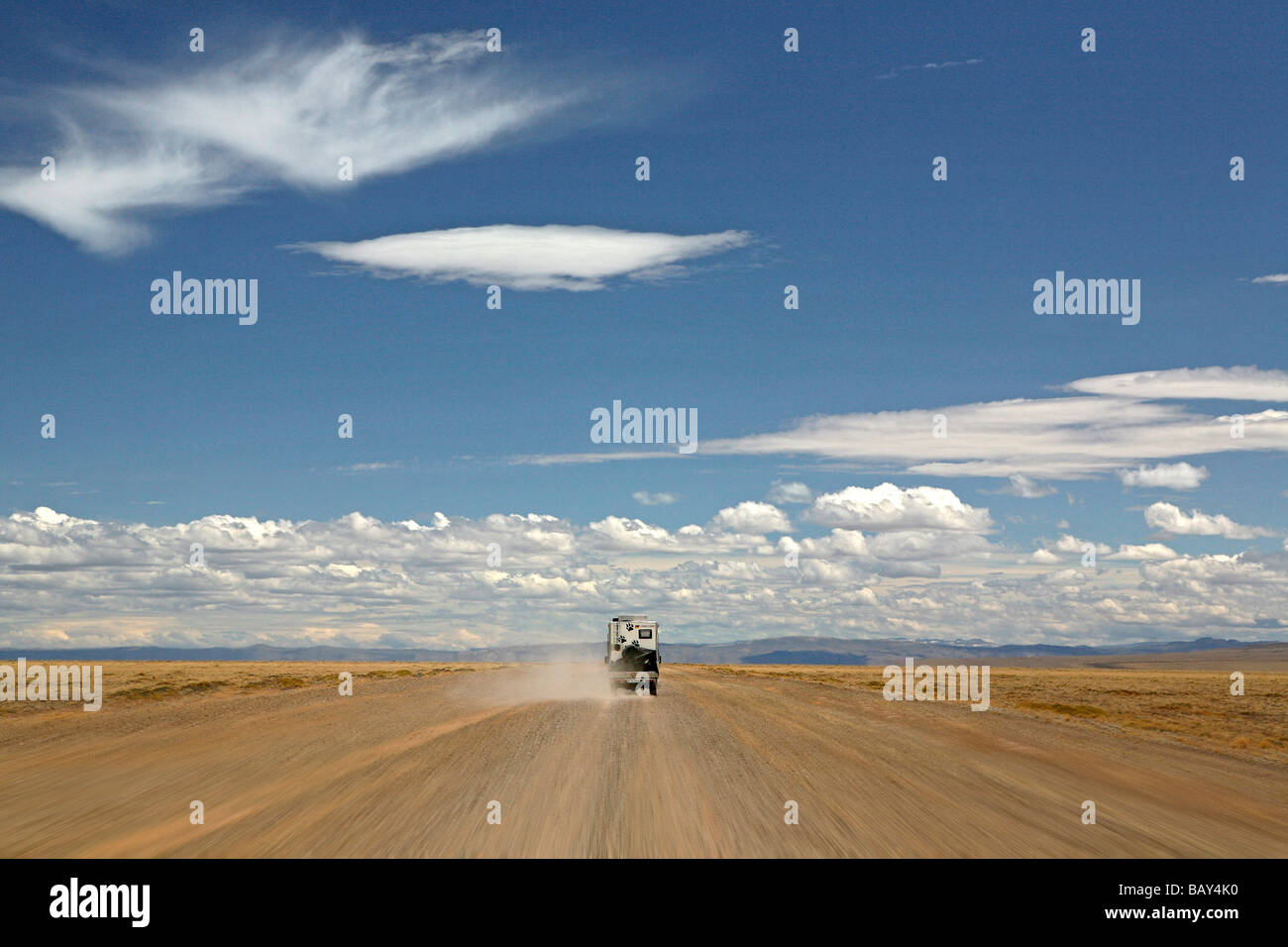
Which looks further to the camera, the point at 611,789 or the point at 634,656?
the point at 634,656

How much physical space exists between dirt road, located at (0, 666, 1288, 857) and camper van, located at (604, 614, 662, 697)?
13.8m

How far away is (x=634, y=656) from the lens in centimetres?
4553

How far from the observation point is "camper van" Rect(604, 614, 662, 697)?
45469mm

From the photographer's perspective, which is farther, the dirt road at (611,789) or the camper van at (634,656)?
the camper van at (634,656)

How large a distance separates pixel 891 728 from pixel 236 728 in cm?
1752

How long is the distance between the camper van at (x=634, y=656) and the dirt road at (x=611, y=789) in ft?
45.3

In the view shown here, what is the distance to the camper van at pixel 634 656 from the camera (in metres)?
45.5

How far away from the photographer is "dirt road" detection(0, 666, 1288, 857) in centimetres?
1219

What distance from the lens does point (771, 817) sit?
13.9 meters

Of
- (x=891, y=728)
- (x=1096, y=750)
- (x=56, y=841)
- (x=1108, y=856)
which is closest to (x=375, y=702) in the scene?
(x=891, y=728)

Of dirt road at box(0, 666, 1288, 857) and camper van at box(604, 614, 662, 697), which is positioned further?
camper van at box(604, 614, 662, 697)

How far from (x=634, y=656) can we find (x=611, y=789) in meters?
29.3
